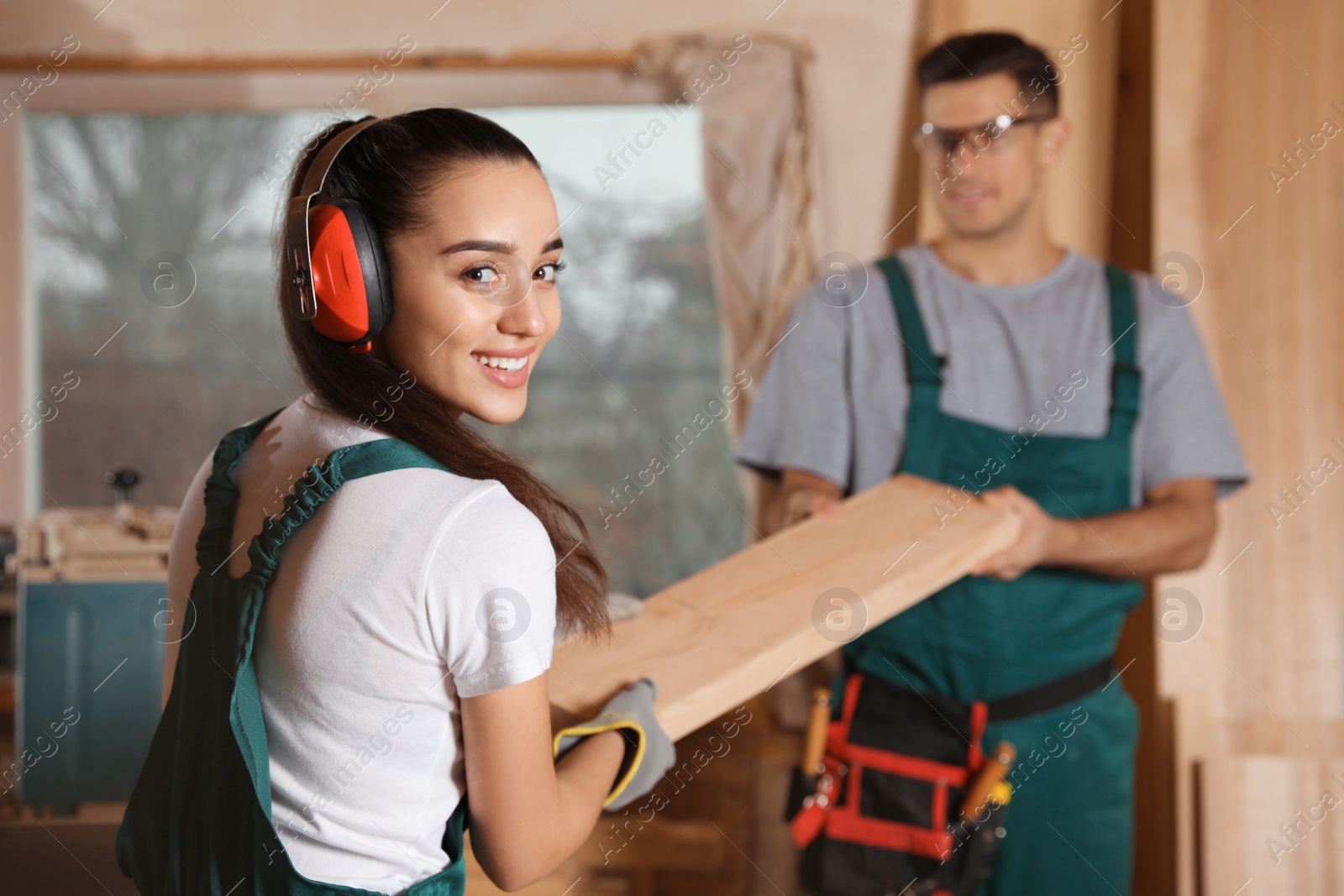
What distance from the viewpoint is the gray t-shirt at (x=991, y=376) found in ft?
6.32

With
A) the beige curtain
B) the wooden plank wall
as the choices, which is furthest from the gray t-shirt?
the beige curtain

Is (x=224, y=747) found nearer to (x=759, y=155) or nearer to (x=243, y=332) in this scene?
(x=759, y=155)

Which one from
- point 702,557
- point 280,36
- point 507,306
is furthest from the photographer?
point 702,557

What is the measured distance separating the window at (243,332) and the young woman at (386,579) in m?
2.19

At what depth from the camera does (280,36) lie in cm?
293

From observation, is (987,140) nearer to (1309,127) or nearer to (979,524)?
(979,524)

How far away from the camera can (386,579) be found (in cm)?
76

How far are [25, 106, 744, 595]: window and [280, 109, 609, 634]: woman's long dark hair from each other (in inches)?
86.0

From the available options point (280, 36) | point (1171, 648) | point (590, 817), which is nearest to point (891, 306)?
point (1171, 648)

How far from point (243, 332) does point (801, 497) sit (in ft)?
7.30

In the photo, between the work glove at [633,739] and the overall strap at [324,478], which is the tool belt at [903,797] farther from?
the overall strap at [324,478]

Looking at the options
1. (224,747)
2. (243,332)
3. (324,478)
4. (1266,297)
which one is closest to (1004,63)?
(1266,297)

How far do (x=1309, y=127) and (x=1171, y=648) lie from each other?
4.59 ft

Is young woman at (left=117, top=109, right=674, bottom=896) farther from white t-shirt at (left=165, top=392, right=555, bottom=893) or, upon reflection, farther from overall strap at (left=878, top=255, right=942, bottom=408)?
overall strap at (left=878, top=255, right=942, bottom=408)
